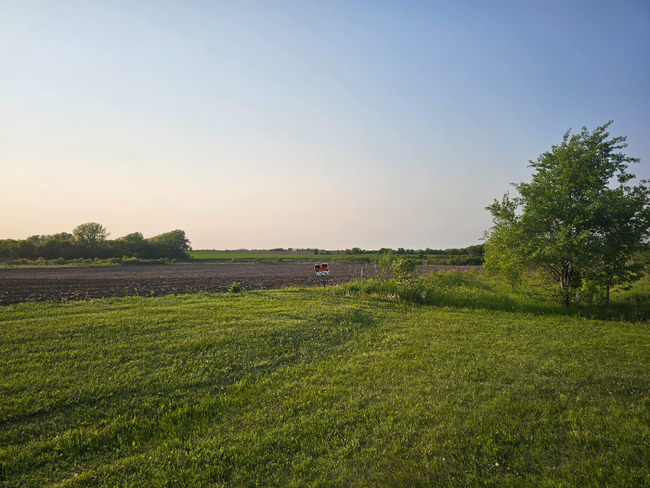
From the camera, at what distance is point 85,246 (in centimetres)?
7125

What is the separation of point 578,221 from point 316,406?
14732 millimetres

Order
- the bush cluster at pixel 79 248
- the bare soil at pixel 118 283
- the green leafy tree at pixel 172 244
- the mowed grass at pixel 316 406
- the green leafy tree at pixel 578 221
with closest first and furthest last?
the mowed grass at pixel 316 406
the green leafy tree at pixel 578 221
the bare soil at pixel 118 283
the bush cluster at pixel 79 248
the green leafy tree at pixel 172 244

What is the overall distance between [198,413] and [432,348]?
640cm

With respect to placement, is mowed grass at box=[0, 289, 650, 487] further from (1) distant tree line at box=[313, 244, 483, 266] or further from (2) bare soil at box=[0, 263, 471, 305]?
(1) distant tree line at box=[313, 244, 483, 266]

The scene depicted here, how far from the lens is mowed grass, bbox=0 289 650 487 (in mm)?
4020

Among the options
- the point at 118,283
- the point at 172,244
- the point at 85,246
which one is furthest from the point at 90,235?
the point at 118,283

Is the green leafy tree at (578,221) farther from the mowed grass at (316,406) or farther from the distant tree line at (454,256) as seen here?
the distant tree line at (454,256)

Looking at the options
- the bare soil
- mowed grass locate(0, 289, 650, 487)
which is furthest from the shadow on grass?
the bare soil

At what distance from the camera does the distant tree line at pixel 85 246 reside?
217 feet

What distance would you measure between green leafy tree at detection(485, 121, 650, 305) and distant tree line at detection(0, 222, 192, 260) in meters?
82.2

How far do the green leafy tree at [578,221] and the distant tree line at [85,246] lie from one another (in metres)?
82.2

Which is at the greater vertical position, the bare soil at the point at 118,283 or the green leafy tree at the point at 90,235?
the green leafy tree at the point at 90,235

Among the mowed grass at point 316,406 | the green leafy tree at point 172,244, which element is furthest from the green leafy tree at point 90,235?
the mowed grass at point 316,406

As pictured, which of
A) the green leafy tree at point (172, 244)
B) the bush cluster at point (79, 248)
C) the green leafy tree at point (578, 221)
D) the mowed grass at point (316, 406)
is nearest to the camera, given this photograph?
the mowed grass at point (316, 406)
